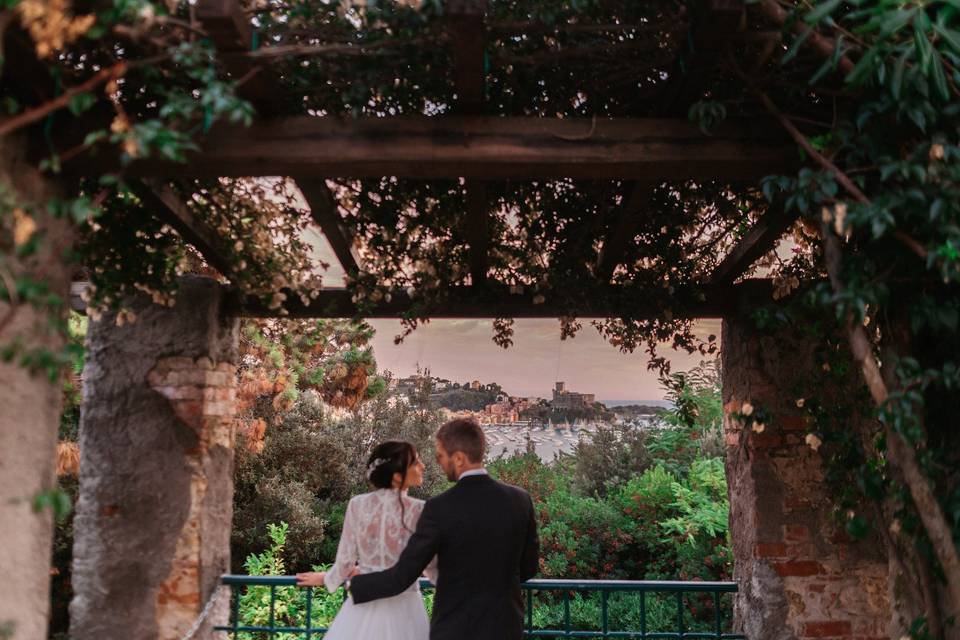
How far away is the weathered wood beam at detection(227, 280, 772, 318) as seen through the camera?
4.05 metres

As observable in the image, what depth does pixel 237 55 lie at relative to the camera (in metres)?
1.94

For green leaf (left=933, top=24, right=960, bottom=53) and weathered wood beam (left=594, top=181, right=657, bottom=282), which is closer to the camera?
green leaf (left=933, top=24, right=960, bottom=53)

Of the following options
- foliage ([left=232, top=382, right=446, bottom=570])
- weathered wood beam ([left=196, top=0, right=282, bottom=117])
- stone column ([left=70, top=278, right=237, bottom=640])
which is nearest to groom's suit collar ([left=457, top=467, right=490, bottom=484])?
weathered wood beam ([left=196, top=0, right=282, bottom=117])

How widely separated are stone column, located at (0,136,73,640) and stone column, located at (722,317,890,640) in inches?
121

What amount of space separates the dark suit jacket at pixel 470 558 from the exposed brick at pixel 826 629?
6.41ft

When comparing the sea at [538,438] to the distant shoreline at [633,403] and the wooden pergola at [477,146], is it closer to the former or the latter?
the distant shoreline at [633,403]

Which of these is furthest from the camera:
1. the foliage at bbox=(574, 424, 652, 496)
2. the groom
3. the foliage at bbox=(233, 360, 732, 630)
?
the foliage at bbox=(574, 424, 652, 496)

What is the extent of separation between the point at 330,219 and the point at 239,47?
3.99 feet

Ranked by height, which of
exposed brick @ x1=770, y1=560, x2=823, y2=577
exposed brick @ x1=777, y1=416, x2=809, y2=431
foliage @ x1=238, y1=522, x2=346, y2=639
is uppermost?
exposed brick @ x1=777, y1=416, x2=809, y2=431

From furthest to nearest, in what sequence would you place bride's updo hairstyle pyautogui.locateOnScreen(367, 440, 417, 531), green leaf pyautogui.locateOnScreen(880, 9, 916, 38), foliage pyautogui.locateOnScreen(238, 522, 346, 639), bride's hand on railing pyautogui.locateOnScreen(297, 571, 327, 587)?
foliage pyautogui.locateOnScreen(238, 522, 346, 639)
bride's updo hairstyle pyautogui.locateOnScreen(367, 440, 417, 531)
bride's hand on railing pyautogui.locateOnScreen(297, 571, 327, 587)
green leaf pyautogui.locateOnScreen(880, 9, 916, 38)

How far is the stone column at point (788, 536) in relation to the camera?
3.84m

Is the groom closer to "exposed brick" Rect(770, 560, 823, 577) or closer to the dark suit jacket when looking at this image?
the dark suit jacket

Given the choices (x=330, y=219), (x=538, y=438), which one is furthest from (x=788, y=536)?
(x=538, y=438)

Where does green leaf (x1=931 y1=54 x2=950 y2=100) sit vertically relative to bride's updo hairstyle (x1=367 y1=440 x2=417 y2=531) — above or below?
above
